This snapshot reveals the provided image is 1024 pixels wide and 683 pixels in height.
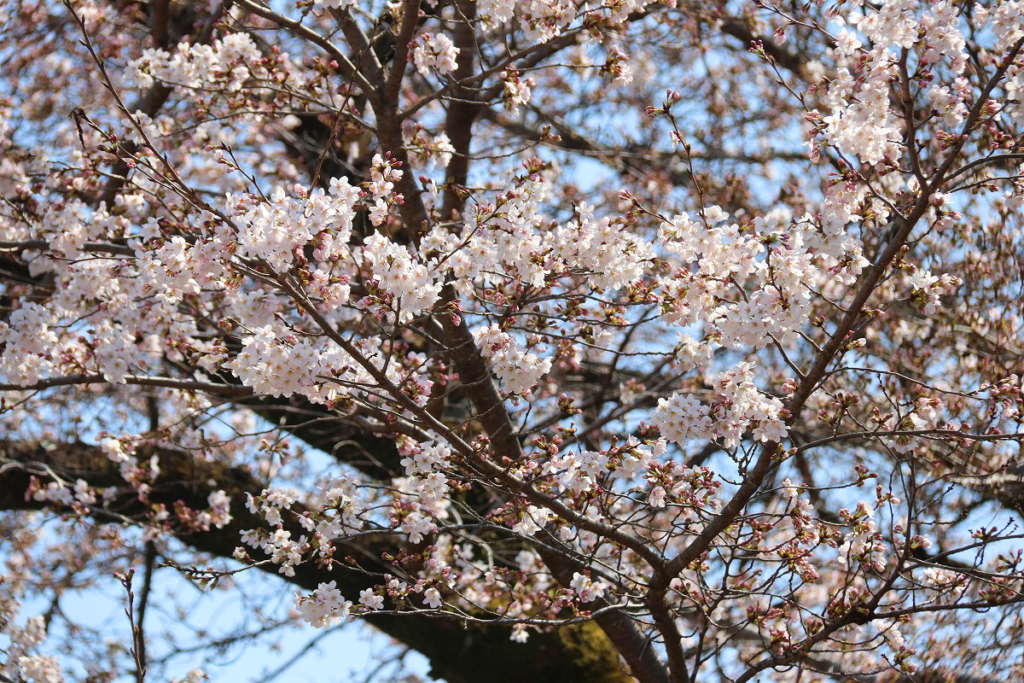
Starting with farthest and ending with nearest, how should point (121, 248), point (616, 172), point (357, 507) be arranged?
point (616, 172) < point (121, 248) < point (357, 507)

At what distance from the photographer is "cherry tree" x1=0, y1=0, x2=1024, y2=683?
300cm

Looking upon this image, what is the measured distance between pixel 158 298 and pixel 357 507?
154 centimetres

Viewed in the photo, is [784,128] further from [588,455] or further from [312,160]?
[588,455]

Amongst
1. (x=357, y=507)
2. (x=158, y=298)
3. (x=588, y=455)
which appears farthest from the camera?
(x=158, y=298)

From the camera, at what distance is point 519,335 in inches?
168

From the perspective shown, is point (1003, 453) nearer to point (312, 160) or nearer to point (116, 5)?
point (312, 160)

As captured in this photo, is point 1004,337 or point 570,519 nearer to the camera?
point 570,519

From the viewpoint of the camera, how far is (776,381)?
16.1 ft

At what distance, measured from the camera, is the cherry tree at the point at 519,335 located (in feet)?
9.83

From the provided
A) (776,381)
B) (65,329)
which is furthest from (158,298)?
(776,381)

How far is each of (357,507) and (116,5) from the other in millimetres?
4726

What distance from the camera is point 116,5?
6.37 meters

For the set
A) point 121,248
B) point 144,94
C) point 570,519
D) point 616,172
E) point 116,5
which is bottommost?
point 570,519

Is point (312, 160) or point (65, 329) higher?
point (312, 160)
